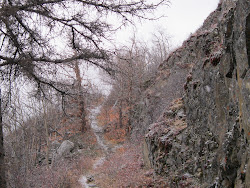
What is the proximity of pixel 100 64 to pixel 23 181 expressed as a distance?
5.08 metres

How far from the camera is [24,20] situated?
4.39 metres

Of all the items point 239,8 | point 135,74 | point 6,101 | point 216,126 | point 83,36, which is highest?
point 135,74

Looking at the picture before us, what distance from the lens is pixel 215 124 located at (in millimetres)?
5023

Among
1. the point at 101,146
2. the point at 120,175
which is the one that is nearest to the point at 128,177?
the point at 120,175

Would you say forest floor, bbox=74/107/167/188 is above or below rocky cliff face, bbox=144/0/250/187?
below

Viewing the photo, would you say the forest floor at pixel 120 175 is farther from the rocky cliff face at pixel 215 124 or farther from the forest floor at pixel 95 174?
the rocky cliff face at pixel 215 124

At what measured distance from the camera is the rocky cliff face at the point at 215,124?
340cm

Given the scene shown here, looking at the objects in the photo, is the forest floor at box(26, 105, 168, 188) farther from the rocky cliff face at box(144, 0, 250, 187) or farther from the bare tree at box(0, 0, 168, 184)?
the bare tree at box(0, 0, 168, 184)

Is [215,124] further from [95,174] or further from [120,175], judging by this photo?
[95,174]

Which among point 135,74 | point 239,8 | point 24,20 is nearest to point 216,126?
point 239,8

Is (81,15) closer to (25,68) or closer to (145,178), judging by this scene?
(25,68)

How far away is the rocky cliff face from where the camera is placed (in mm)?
3404

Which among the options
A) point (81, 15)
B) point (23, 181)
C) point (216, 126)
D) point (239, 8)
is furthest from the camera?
point (23, 181)

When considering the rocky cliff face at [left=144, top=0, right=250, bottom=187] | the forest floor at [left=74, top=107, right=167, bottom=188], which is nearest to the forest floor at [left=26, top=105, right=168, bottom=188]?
the forest floor at [left=74, top=107, right=167, bottom=188]
